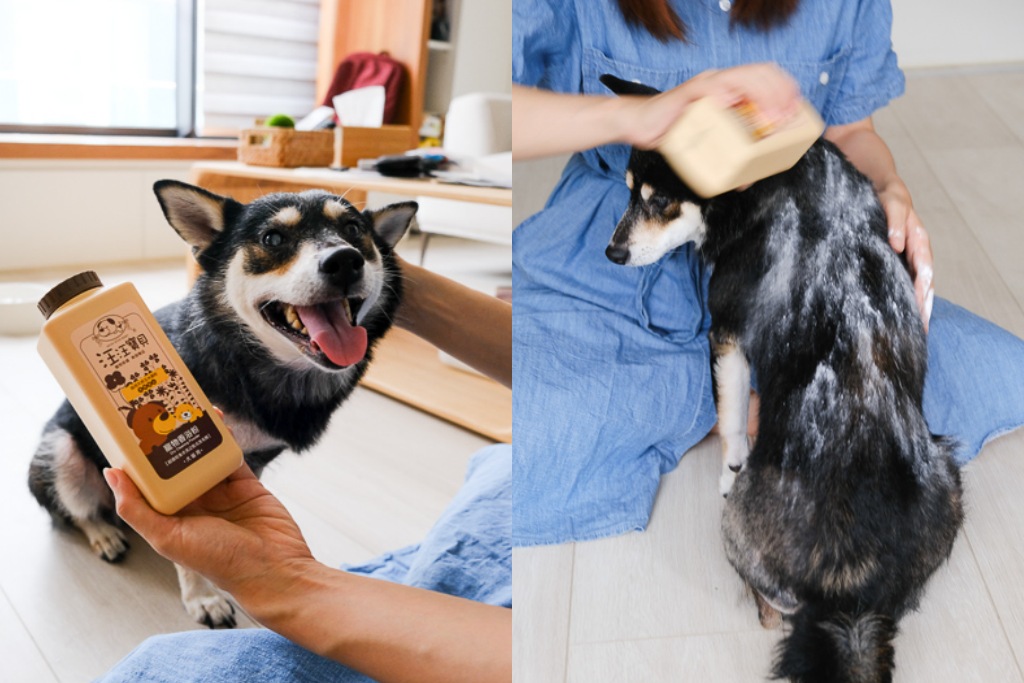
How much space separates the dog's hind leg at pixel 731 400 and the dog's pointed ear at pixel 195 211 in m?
0.43

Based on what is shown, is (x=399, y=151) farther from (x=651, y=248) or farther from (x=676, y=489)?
(x=676, y=489)

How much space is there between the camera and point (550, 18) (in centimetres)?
68

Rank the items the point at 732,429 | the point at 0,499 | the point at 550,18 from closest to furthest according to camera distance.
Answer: the point at 0,499, the point at 550,18, the point at 732,429

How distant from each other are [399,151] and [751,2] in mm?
312

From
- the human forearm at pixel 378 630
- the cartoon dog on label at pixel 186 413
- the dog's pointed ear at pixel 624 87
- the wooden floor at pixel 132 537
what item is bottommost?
the human forearm at pixel 378 630

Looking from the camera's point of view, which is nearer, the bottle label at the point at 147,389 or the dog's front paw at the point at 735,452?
the bottle label at the point at 147,389

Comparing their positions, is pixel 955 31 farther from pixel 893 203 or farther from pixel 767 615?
pixel 767 615

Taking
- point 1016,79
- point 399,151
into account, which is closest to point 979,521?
point 399,151

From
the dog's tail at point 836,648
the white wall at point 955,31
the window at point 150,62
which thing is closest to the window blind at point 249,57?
the window at point 150,62

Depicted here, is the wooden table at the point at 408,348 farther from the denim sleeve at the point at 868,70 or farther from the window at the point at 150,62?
the denim sleeve at the point at 868,70

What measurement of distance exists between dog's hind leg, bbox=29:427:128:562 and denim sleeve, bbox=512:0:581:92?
40cm

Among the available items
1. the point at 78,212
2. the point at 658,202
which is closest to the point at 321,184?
the point at 78,212

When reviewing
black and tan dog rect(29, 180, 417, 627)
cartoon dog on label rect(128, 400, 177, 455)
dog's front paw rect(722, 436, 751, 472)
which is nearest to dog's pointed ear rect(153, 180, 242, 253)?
black and tan dog rect(29, 180, 417, 627)

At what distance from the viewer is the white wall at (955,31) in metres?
1.28
